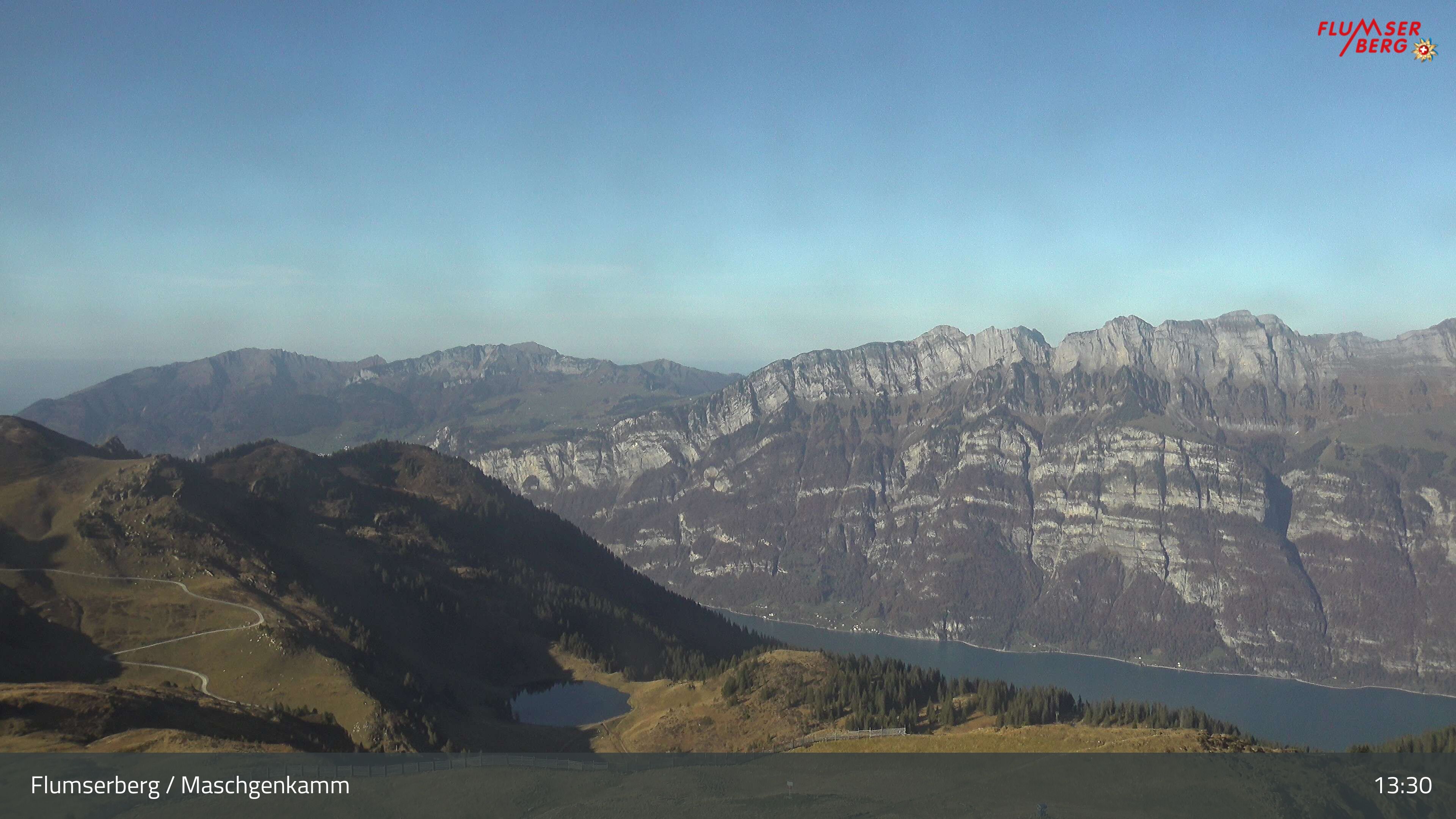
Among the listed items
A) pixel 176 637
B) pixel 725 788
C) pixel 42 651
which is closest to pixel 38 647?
pixel 42 651

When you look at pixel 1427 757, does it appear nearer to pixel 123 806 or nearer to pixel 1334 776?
pixel 1334 776

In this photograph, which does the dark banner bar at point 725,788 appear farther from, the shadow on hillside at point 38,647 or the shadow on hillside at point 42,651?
A: the shadow on hillside at point 38,647

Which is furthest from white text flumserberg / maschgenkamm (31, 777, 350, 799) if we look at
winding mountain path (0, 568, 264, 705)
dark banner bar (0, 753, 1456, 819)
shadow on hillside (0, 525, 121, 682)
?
shadow on hillside (0, 525, 121, 682)

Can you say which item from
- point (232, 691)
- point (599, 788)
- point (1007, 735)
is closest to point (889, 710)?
point (1007, 735)

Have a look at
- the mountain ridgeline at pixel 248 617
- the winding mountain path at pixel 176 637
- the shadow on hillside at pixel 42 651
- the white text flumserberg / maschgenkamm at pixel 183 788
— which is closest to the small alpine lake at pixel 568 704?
the mountain ridgeline at pixel 248 617

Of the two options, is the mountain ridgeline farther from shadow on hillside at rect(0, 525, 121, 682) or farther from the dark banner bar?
the dark banner bar

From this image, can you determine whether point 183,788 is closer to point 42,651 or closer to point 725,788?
point 725,788
